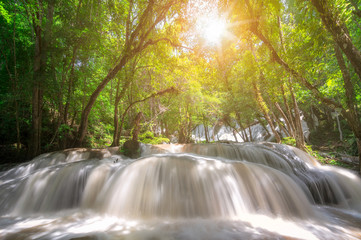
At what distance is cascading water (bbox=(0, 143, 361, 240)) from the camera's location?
211cm

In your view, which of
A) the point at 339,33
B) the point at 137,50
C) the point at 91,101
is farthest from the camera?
the point at 91,101

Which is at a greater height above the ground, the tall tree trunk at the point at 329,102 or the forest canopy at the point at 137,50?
the forest canopy at the point at 137,50

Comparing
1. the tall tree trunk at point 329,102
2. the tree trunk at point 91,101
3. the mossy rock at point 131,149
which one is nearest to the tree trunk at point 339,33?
the tall tree trunk at point 329,102

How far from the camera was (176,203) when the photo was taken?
268 centimetres

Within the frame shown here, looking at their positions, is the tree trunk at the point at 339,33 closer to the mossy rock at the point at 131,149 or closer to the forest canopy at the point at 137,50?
the forest canopy at the point at 137,50

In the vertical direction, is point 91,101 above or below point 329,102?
above

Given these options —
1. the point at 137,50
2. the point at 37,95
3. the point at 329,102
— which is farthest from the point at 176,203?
the point at 37,95

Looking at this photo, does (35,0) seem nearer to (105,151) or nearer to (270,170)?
(105,151)

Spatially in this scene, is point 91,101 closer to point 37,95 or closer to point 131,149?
point 37,95

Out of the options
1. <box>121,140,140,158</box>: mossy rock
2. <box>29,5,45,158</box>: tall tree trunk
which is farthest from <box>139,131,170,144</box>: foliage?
<box>29,5,45,158</box>: tall tree trunk

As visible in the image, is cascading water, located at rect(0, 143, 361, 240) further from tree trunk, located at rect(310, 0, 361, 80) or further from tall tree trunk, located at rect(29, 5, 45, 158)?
tall tree trunk, located at rect(29, 5, 45, 158)

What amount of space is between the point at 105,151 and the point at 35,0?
558 centimetres

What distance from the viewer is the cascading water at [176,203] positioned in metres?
2.11

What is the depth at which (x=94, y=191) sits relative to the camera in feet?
10.7
